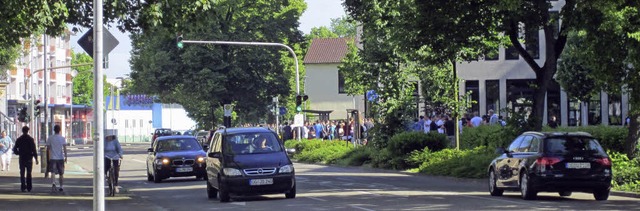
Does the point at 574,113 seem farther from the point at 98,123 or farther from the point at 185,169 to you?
the point at 98,123

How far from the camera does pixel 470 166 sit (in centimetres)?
3434

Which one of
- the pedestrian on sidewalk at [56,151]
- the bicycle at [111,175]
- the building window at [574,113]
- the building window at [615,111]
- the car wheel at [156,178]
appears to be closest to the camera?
the bicycle at [111,175]

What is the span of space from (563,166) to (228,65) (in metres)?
50.5

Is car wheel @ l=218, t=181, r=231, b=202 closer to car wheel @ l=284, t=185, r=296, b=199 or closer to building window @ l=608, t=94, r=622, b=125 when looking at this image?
car wheel @ l=284, t=185, r=296, b=199

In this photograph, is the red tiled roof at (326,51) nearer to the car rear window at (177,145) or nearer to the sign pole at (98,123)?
the car rear window at (177,145)

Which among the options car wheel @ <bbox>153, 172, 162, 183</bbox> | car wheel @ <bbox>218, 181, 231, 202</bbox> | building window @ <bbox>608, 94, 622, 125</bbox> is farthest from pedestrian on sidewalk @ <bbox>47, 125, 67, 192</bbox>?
building window @ <bbox>608, 94, 622, 125</bbox>

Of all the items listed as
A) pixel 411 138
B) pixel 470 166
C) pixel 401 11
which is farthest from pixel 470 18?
pixel 411 138

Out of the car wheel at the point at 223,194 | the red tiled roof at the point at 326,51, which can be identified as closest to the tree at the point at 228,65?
the red tiled roof at the point at 326,51

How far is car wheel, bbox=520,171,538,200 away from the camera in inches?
907

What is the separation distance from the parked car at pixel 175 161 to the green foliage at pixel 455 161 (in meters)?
7.75

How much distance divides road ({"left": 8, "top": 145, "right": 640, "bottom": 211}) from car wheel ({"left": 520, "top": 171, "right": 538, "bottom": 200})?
239mm

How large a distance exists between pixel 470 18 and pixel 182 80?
4305cm

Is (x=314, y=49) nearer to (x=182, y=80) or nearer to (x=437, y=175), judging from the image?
(x=182, y=80)

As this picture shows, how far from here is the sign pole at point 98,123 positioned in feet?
48.9
